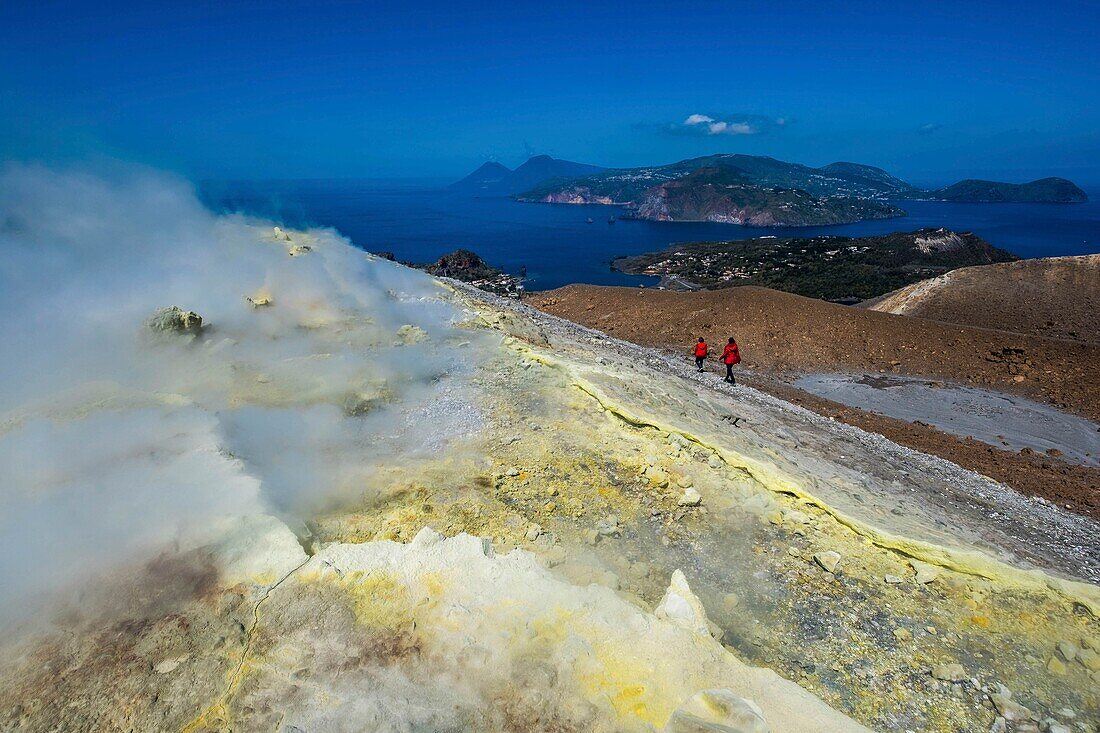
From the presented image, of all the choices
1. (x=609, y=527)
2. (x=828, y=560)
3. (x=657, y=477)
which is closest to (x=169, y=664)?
(x=609, y=527)

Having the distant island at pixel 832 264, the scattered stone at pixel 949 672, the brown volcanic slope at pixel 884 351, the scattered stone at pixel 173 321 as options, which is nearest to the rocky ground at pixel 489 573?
the scattered stone at pixel 949 672

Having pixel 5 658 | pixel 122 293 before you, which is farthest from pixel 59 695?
pixel 122 293

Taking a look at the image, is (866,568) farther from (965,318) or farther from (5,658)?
(965,318)

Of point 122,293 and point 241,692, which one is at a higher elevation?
point 122,293

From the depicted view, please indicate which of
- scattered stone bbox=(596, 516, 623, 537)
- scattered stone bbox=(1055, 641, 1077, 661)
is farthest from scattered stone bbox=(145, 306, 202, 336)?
scattered stone bbox=(1055, 641, 1077, 661)

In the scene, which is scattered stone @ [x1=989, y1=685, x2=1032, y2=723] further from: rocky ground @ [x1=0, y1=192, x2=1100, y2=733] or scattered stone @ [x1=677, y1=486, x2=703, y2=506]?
scattered stone @ [x1=677, y1=486, x2=703, y2=506]

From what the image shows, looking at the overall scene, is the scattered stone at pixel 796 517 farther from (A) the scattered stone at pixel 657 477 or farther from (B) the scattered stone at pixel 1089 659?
(B) the scattered stone at pixel 1089 659

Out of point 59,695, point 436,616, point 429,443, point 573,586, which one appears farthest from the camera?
point 429,443
